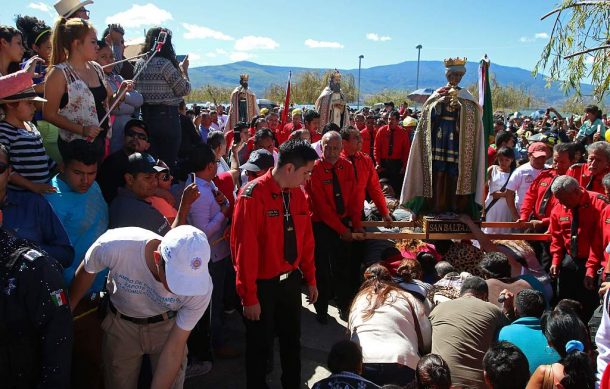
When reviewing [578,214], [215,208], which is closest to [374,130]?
[578,214]

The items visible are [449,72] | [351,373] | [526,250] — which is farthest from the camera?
[526,250]

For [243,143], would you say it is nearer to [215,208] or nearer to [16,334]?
[215,208]

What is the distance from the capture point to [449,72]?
5.18m

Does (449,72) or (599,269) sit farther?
(449,72)

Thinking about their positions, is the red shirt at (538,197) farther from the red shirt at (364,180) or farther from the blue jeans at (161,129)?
the blue jeans at (161,129)

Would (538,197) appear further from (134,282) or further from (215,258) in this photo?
(134,282)

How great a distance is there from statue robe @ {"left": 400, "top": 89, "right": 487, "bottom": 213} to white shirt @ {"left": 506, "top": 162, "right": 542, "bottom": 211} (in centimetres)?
137

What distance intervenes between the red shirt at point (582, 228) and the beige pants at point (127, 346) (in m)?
3.94

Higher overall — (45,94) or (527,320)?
(45,94)

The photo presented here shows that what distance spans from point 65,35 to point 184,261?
102 inches

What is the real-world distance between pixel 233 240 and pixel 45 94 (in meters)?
1.87

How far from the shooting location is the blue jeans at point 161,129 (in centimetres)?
511

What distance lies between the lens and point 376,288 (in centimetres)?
383

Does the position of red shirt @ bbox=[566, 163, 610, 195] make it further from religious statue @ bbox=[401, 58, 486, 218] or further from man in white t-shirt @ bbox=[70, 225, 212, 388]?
man in white t-shirt @ bbox=[70, 225, 212, 388]
